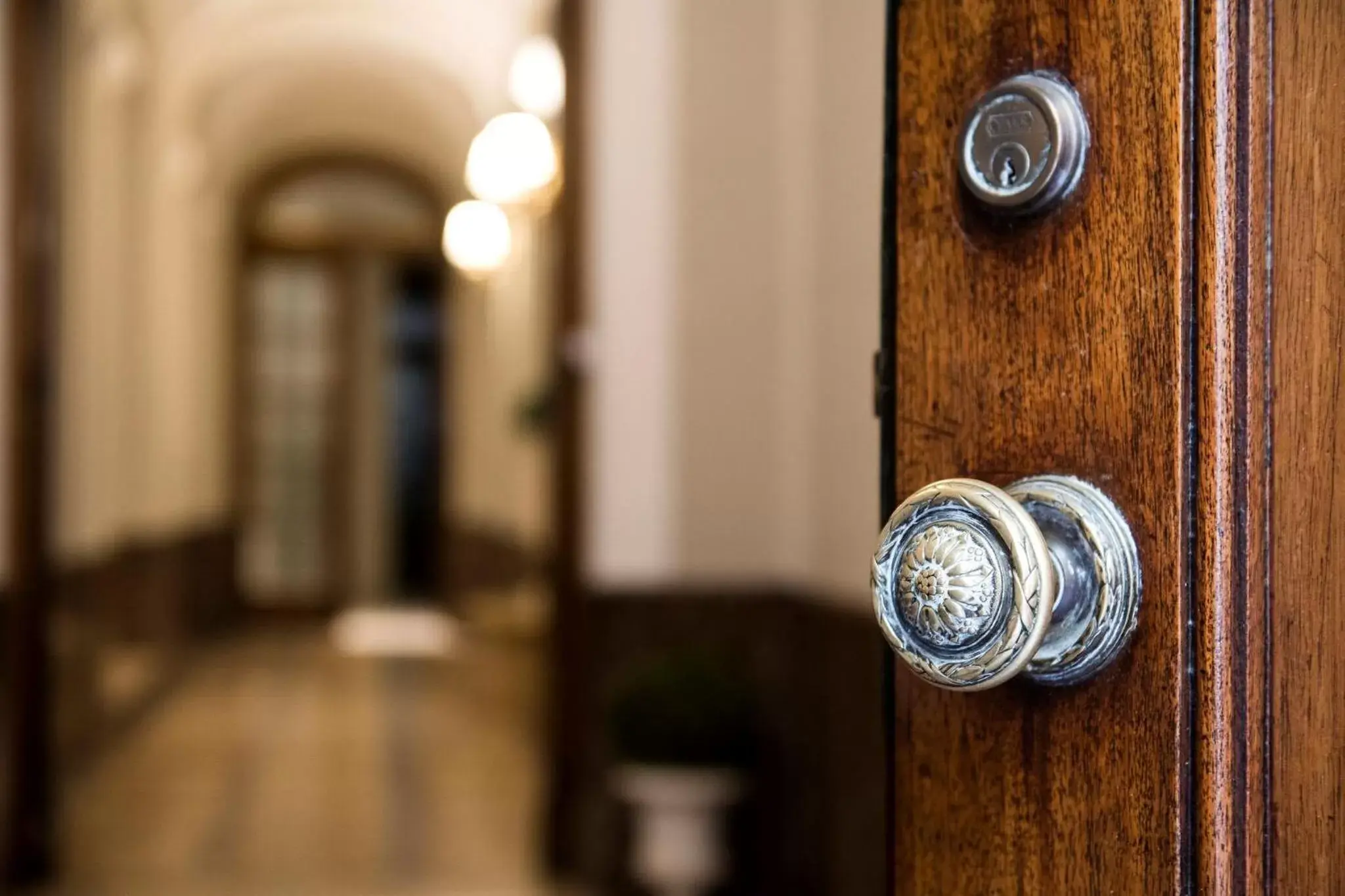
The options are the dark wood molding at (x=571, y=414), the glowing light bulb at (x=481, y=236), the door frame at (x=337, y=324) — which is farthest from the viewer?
the door frame at (x=337, y=324)

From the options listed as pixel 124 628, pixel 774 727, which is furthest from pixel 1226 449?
pixel 124 628

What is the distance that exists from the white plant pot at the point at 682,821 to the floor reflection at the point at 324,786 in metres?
0.69

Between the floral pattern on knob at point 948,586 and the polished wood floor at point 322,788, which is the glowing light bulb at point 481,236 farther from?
the floral pattern on knob at point 948,586

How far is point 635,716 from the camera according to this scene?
345 cm

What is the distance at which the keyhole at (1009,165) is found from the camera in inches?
19.5

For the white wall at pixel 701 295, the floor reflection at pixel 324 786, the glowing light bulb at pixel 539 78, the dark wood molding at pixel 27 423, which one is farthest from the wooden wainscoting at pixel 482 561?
the dark wood molding at pixel 27 423

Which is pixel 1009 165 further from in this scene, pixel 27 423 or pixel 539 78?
pixel 539 78

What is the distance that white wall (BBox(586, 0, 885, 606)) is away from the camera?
382cm

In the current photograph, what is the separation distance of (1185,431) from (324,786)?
5.51m

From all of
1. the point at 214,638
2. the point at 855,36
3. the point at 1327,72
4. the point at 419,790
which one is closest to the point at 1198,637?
the point at 1327,72

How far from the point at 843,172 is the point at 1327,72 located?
9.29 feet

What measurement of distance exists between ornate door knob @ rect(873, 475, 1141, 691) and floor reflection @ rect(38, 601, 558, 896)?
12.6ft

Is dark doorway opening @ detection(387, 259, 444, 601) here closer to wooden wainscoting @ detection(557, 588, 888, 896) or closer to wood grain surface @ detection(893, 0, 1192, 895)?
wooden wainscoting @ detection(557, 588, 888, 896)

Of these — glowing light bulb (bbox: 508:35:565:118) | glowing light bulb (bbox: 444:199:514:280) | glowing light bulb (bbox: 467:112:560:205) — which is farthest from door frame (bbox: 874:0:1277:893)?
glowing light bulb (bbox: 444:199:514:280)
